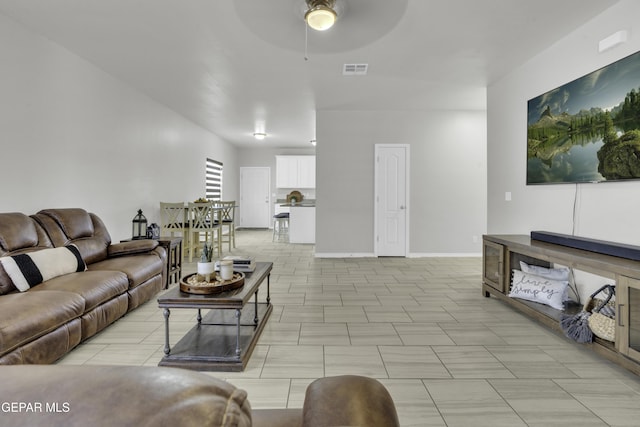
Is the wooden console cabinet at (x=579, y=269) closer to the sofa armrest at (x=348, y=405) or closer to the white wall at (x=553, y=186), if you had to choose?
the white wall at (x=553, y=186)

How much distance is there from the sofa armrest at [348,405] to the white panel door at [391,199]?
530 centimetres

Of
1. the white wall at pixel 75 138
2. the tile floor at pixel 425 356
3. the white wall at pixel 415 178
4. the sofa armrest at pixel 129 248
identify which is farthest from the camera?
the white wall at pixel 415 178

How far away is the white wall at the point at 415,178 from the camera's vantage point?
600 cm

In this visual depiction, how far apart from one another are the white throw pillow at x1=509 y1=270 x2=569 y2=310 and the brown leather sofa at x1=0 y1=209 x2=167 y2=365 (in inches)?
143

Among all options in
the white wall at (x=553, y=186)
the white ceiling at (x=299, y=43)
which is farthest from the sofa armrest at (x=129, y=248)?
the white wall at (x=553, y=186)

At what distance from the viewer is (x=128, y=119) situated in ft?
15.7

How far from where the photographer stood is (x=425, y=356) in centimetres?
238

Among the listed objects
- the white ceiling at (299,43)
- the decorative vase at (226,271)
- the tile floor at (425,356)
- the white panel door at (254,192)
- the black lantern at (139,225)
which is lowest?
the tile floor at (425,356)

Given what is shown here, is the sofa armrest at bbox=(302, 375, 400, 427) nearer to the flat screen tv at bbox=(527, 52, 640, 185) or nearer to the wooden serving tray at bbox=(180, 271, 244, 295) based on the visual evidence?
the wooden serving tray at bbox=(180, 271, 244, 295)

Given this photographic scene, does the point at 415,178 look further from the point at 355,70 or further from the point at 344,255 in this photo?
the point at 355,70

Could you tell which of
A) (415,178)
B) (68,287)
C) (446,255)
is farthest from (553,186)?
(68,287)

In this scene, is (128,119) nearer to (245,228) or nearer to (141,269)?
(141,269)

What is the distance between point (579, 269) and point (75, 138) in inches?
201

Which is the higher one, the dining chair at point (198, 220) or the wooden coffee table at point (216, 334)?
the dining chair at point (198, 220)
